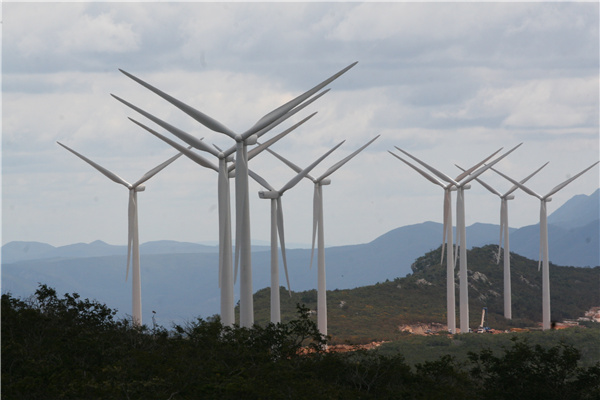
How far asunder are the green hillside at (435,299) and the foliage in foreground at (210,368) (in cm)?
3256

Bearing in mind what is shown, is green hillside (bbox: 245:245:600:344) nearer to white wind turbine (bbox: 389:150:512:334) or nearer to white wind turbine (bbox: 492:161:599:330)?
white wind turbine (bbox: 389:150:512:334)

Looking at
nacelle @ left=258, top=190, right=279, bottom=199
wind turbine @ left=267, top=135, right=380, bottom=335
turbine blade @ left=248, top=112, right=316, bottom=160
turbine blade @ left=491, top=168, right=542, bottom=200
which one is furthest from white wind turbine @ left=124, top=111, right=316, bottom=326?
turbine blade @ left=491, top=168, right=542, bottom=200

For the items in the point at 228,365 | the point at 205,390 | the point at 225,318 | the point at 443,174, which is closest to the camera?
the point at 205,390

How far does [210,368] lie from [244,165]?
12.8m

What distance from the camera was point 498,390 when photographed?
29672 mm

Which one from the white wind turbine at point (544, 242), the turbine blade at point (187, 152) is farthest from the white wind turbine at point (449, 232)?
the turbine blade at point (187, 152)

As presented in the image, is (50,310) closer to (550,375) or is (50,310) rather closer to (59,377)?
(59,377)

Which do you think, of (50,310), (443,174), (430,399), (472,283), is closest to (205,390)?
(430,399)

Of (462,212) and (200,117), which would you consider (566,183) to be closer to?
(462,212)

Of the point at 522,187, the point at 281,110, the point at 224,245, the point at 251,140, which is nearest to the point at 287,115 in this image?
the point at 281,110

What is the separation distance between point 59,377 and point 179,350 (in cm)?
615

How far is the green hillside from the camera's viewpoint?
83875mm

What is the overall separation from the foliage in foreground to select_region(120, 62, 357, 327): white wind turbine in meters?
3.19

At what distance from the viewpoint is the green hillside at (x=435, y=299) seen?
83.9 metres
